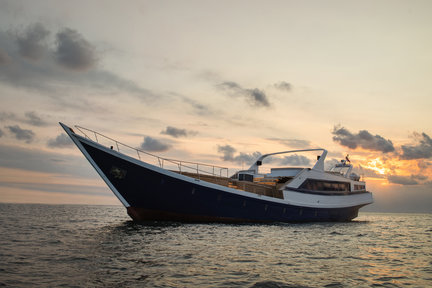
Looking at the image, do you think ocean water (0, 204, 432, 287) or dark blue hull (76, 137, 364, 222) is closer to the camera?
ocean water (0, 204, 432, 287)

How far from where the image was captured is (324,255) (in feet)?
45.8

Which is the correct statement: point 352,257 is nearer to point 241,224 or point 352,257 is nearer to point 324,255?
point 324,255

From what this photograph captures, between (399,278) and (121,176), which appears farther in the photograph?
(121,176)

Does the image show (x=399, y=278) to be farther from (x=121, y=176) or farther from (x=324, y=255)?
(x=121, y=176)

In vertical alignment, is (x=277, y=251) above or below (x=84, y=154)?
below

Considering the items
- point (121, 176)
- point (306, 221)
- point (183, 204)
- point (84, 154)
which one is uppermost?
point (84, 154)

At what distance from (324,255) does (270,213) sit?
14.5 m

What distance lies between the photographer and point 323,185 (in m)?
33.8

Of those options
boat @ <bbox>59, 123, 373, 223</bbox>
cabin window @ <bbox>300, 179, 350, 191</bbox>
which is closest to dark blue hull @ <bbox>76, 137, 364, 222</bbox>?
boat @ <bbox>59, 123, 373, 223</bbox>

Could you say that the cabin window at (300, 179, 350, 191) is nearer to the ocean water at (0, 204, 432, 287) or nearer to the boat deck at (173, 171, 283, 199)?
the boat deck at (173, 171, 283, 199)

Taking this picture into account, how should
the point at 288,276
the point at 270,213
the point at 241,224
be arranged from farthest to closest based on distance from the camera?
the point at 270,213 → the point at 241,224 → the point at 288,276

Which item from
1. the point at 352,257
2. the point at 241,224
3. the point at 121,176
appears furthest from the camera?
the point at 241,224

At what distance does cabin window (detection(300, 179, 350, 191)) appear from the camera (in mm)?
32062

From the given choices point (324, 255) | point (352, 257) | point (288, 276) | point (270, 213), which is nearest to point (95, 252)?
point (288, 276)
